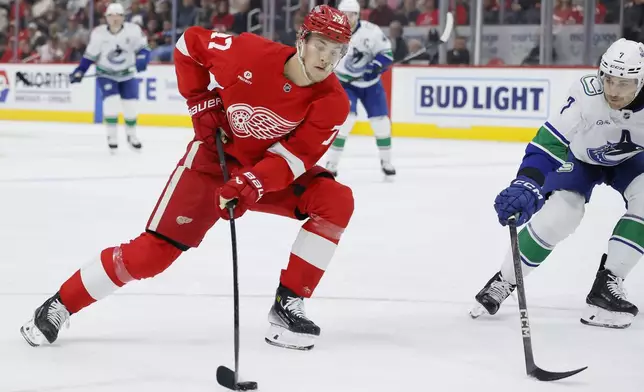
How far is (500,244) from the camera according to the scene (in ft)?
15.5

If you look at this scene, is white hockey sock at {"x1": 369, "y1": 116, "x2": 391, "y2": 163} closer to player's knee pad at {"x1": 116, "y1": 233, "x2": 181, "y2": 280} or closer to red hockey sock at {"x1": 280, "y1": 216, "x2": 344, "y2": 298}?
red hockey sock at {"x1": 280, "y1": 216, "x2": 344, "y2": 298}

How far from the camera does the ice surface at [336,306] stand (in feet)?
8.21

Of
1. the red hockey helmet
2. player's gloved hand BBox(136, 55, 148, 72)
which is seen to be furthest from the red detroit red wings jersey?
player's gloved hand BBox(136, 55, 148, 72)

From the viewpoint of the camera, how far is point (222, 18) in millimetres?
13414

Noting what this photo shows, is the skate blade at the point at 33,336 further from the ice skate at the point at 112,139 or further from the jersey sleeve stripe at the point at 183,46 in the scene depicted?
the ice skate at the point at 112,139

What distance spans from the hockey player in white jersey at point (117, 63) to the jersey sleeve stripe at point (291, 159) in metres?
6.67

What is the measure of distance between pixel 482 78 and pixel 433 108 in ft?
2.07

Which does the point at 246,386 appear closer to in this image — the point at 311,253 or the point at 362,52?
the point at 311,253

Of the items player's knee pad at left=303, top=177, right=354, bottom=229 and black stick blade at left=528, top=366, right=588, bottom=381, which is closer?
black stick blade at left=528, top=366, right=588, bottom=381

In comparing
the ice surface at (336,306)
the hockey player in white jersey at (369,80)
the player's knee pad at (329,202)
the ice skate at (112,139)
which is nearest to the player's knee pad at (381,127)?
the hockey player in white jersey at (369,80)

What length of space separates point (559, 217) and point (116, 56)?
6.82 metres

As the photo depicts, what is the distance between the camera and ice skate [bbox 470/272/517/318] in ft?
10.4

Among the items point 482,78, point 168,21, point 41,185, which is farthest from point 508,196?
point 168,21

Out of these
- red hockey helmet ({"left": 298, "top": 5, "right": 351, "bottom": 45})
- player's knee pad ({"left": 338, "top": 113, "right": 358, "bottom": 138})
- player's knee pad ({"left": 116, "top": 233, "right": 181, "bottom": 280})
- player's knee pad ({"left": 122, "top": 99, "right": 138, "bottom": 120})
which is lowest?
player's knee pad ({"left": 122, "top": 99, "right": 138, "bottom": 120})
